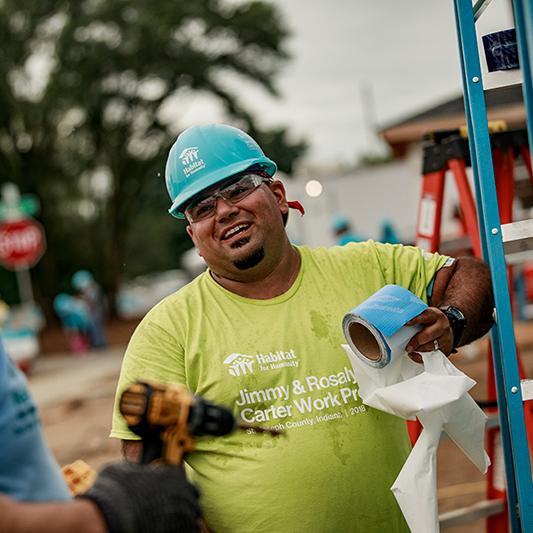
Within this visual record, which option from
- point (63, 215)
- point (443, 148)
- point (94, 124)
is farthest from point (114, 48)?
point (443, 148)

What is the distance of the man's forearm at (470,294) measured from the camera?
2680mm

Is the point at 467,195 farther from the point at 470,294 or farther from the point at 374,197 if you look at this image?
the point at 374,197

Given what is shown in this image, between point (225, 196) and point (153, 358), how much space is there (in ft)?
1.91

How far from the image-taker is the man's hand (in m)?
2.52

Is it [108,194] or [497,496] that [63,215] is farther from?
[497,496]

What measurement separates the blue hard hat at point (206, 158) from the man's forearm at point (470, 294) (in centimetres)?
74

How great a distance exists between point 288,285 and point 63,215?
32.1 metres

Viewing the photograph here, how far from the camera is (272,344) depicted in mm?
2707

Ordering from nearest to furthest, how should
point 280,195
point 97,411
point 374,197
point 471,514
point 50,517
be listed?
point 50,517, point 280,195, point 471,514, point 97,411, point 374,197

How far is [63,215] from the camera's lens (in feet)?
111

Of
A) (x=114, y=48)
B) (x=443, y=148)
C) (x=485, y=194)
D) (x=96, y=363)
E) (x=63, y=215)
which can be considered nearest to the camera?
(x=485, y=194)

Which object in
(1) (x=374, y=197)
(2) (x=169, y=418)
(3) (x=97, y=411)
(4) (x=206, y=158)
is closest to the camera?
(2) (x=169, y=418)

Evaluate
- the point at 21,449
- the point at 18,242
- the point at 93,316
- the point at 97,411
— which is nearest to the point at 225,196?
the point at 21,449

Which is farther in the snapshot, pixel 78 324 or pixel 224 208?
pixel 78 324
